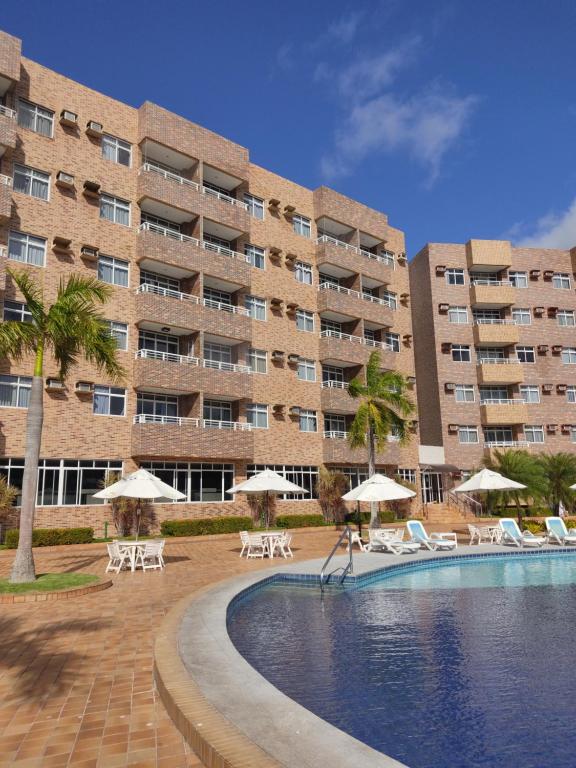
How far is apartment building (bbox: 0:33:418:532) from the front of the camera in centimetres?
2562

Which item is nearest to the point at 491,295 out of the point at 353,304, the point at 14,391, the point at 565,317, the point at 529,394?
the point at 565,317

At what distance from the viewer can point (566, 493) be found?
35281 millimetres

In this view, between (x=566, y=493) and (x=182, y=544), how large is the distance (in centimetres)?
2401

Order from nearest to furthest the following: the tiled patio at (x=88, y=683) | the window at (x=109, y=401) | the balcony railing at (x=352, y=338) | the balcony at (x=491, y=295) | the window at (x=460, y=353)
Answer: the tiled patio at (x=88, y=683), the window at (x=109, y=401), the balcony railing at (x=352, y=338), the window at (x=460, y=353), the balcony at (x=491, y=295)

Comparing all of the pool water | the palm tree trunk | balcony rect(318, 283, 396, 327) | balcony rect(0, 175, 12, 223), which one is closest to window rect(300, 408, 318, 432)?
balcony rect(318, 283, 396, 327)

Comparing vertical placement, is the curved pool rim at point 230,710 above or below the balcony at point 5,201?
below

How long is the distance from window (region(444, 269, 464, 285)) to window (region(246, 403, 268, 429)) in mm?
20492

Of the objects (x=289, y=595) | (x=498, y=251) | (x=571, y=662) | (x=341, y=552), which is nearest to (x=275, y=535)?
(x=341, y=552)

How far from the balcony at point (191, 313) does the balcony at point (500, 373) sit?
20052 mm

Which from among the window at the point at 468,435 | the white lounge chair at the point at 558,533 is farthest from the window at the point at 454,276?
the white lounge chair at the point at 558,533

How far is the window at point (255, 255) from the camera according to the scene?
115ft

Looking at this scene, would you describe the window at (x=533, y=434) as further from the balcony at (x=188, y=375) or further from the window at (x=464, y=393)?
the balcony at (x=188, y=375)

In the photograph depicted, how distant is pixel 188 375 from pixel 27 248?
30.3 ft

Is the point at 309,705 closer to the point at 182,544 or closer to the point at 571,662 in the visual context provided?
the point at 571,662
